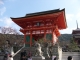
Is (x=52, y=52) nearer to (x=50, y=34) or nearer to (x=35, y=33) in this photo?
(x=50, y=34)

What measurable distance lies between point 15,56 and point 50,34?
9.22m

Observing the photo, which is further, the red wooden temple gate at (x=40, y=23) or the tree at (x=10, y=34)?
the tree at (x=10, y=34)

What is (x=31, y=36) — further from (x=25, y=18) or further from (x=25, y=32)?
(x=25, y=18)

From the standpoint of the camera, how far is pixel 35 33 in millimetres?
30625

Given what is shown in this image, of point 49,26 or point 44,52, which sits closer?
point 44,52

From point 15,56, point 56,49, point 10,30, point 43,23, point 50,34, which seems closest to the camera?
point 56,49

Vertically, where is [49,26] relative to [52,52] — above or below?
above

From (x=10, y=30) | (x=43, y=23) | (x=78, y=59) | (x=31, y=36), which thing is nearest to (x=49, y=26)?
(x=43, y=23)

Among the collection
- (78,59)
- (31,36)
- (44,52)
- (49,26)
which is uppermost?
(49,26)

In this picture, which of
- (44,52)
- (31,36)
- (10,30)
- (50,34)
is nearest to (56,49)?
(44,52)

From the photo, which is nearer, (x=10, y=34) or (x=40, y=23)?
(x=40, y=23)

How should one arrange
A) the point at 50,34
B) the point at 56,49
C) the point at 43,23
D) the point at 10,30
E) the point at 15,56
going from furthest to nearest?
the point at 10,30, the point at 43,23, the point at 50,34, the point at 15,56, the point at 56,49

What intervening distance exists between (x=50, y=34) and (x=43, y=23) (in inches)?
128

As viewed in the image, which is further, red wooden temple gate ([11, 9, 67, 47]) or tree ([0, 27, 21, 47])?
tree ([0, 27, 21, 47])
